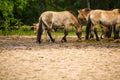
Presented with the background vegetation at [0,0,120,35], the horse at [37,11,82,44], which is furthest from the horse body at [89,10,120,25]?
the background vegetation at [0,0,120,35]

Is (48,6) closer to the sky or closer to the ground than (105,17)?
closer to the ground

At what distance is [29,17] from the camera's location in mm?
52156

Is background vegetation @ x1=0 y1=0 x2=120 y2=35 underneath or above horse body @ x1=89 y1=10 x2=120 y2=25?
underneath

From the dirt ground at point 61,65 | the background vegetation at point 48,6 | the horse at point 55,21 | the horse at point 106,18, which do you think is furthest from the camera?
the background vegetation at point 48,6

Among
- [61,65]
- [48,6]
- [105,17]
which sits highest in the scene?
[61,65]

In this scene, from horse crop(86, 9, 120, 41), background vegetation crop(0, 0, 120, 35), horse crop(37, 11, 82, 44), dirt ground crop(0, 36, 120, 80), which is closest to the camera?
dirt ground crop(0, 36, 120, 80)

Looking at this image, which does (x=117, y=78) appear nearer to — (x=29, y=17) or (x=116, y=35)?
(x=116, y=35)

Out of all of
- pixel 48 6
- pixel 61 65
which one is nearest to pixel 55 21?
pixel 61 65

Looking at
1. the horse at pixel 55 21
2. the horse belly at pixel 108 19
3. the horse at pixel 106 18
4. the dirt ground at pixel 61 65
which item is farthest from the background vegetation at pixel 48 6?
the dirt ground at pixel 61 65

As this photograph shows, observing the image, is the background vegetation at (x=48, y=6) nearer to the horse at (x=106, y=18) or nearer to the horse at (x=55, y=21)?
the horse at (x=55, y=21)

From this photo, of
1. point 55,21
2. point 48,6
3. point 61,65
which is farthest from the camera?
point 48,6

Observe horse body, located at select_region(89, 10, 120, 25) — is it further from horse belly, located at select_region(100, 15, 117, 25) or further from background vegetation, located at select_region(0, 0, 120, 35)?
background vegetation, located at select_region(0, 0, 120, 35)

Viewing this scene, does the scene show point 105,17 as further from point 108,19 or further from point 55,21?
point 55,21

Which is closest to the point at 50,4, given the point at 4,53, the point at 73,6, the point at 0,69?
the point at 73,6
